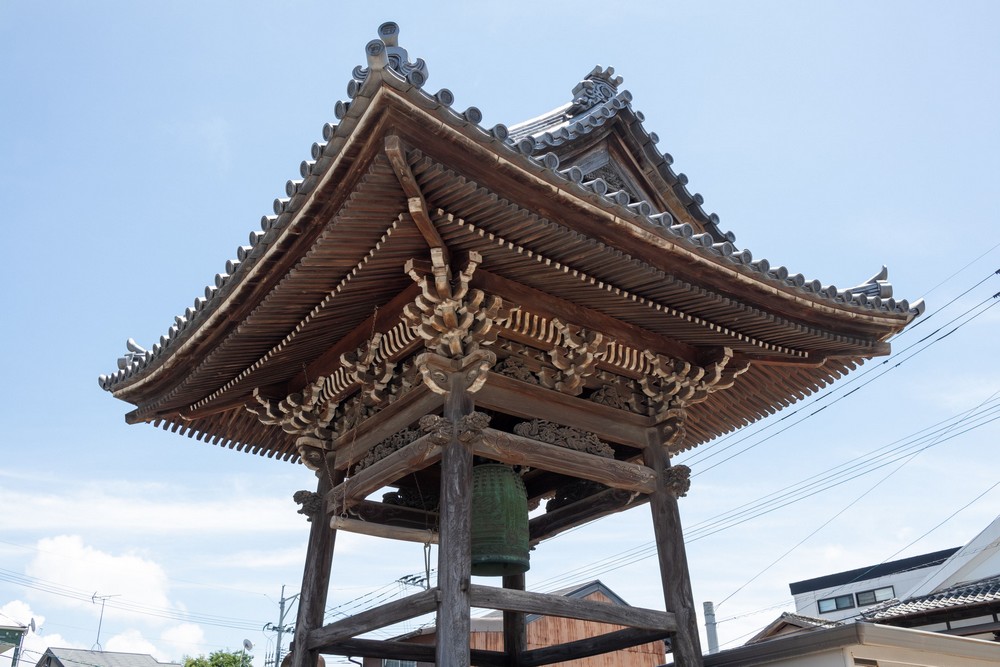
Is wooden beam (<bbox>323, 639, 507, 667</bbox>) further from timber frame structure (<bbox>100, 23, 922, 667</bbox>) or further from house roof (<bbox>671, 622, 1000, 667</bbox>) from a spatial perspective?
house roof (<bbox>671, 622, 1000, 667</bbox>)

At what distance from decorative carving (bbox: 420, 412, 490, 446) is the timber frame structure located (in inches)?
0.7

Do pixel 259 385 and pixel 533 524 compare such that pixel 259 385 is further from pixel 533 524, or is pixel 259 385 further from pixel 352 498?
pixel 533 524

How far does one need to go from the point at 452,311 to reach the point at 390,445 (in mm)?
1611

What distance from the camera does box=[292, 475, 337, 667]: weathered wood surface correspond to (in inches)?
284

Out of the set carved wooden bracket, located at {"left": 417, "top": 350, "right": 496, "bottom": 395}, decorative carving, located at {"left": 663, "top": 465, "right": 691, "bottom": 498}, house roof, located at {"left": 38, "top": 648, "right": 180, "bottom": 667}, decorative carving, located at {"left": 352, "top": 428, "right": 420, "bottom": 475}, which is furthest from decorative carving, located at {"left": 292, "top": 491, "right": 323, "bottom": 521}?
house roof, located at {"left": 38, "top": 648, "right": 180, "bottom": 667}

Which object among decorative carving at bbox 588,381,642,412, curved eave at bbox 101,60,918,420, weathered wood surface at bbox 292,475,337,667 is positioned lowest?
weathered wood surface at bbox 292,475,337,667

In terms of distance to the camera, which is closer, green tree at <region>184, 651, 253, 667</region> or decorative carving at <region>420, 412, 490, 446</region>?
decorative carving at <region>420, 412, 490, 446</region>

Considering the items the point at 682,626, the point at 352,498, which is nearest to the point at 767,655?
the point at 682,626

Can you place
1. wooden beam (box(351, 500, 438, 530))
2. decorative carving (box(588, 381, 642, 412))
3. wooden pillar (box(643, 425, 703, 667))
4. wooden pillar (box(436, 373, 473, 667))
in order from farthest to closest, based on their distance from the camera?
1. wooden beam (box(351, 500, 438, 530))
2. decorative carving (box(588, 381, 642, 412))
3. wooden pillar (box(643, 425, 703, 667))
4. wooden pillar (box(436, 373, 473, 667))

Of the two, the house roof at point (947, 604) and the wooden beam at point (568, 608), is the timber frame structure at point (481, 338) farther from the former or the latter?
the house roof at point (947, 604)

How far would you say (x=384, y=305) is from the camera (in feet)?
23.8

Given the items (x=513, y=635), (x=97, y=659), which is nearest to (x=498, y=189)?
(x=513, y=635)

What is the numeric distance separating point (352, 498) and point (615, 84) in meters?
5.79

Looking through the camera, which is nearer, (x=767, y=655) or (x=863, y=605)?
(x=767, y=655)
